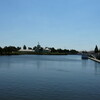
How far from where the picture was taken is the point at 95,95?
19.7 metres

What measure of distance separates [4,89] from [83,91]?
8.49 metres

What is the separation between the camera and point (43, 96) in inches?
744

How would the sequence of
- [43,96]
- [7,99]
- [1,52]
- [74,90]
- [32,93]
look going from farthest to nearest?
[1,52] → [74,90] → [32,93] → [43,96] → [7,99]

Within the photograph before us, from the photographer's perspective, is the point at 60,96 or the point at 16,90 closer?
the point at 60,96

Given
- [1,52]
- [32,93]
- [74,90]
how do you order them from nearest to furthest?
[32,93] < [74,90] < [1,52]

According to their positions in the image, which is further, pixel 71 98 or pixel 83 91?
pixel 83 91

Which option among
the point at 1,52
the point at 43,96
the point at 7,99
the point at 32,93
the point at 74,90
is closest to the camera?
the point at 7,99

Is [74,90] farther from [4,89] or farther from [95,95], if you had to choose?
[4,89]

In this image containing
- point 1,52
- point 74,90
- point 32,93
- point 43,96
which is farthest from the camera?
point 1,52

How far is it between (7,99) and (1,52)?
186548 millimetres

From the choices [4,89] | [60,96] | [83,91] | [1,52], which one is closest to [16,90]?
[4,89]

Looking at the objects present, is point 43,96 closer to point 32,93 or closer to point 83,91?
point 32,93

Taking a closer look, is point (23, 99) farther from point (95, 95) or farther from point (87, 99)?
point (95, 95)

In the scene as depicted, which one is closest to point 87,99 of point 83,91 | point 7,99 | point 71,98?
point 71,98
